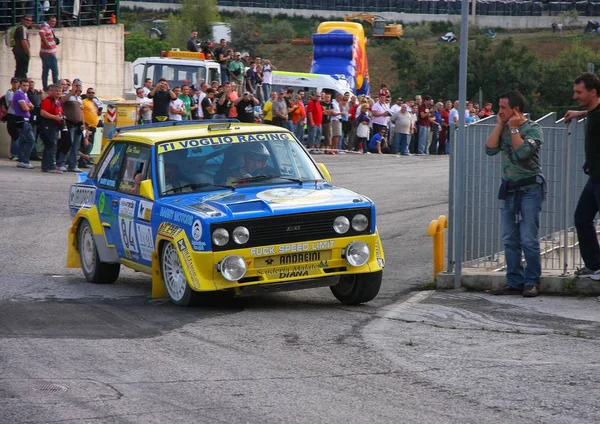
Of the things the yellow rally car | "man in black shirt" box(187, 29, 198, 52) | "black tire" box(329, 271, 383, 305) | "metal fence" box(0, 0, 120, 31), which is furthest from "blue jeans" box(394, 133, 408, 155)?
"black tire" box(329, 271, 383, 305)

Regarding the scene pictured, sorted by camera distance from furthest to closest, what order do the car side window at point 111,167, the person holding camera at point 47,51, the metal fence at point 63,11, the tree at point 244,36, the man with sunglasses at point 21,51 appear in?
the tree at point 244,36 < the metal fence at point 63,11 < the person holding camera at point 47,51 < the man with sunglasses at point 21,51 < the car side window at point 111,167

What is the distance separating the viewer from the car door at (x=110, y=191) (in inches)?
450

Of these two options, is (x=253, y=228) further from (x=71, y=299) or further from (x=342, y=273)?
(x=71, y=299)

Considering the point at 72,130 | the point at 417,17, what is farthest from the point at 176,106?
the point at 417,17

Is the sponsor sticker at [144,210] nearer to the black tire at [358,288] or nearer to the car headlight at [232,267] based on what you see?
the car headlight at [232,267]

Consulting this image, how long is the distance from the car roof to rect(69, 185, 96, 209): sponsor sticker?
0.65 meters

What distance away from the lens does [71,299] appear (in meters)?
10.8

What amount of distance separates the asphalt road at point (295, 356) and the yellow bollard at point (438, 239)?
0.34 meters

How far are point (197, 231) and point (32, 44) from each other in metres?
21.6

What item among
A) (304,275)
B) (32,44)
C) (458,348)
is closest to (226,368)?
(458,348)

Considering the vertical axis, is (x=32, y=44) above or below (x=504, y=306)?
above

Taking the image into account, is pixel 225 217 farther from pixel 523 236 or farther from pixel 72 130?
pixel 72 130

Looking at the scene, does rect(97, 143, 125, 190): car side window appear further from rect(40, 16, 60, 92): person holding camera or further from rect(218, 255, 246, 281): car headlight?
rect(40, 16, 60, 92): person holding camera

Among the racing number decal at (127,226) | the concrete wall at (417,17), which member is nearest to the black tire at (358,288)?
the racing number decal at (127,226)
